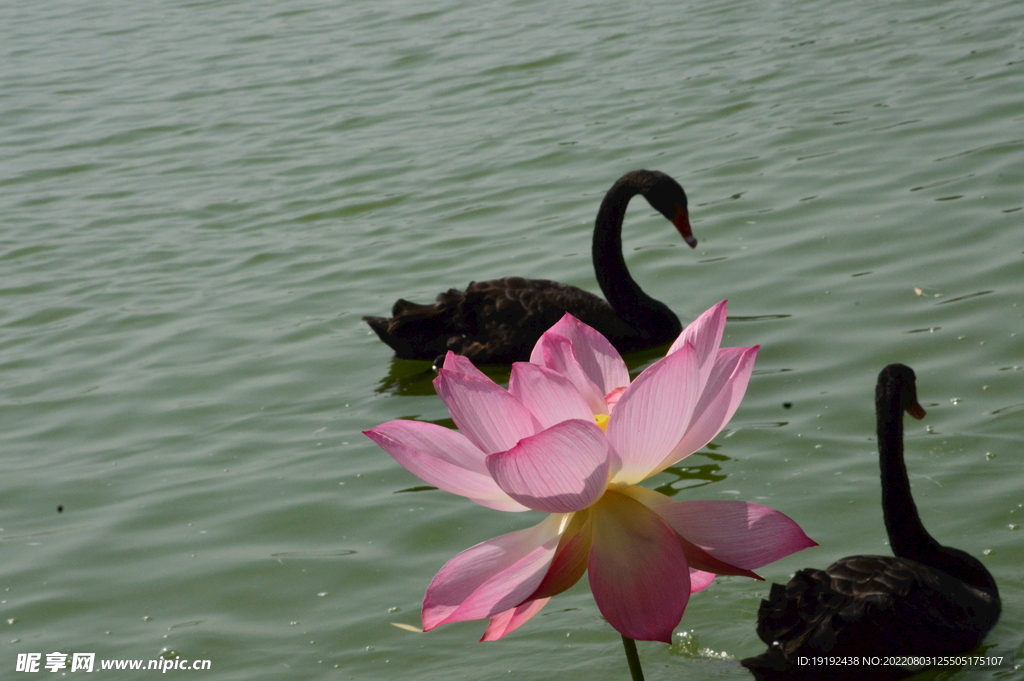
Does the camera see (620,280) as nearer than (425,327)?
No

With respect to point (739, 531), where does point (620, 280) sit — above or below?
below

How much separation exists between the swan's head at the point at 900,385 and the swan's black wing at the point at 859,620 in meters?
0.48

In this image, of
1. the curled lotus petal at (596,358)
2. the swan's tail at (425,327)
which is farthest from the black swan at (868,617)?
the swan's tail at (425,327)

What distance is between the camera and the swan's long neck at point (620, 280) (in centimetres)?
593

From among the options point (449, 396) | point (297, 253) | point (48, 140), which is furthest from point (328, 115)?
point (449, 396)

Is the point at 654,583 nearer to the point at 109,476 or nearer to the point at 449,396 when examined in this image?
the point at 449,396

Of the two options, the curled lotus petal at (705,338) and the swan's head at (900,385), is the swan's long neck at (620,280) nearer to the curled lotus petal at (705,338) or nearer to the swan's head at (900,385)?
the swan's head at (900,385)

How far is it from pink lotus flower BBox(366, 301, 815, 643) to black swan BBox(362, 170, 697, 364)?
14.3 feet

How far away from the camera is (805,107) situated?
881 centimetres

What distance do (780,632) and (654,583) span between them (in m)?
1.87

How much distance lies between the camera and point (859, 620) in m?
2.85

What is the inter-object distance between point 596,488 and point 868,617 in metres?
1.88

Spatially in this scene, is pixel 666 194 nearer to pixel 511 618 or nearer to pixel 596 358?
pixel 596 358

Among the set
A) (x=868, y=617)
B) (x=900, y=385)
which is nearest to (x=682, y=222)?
(x=900, y=385)
